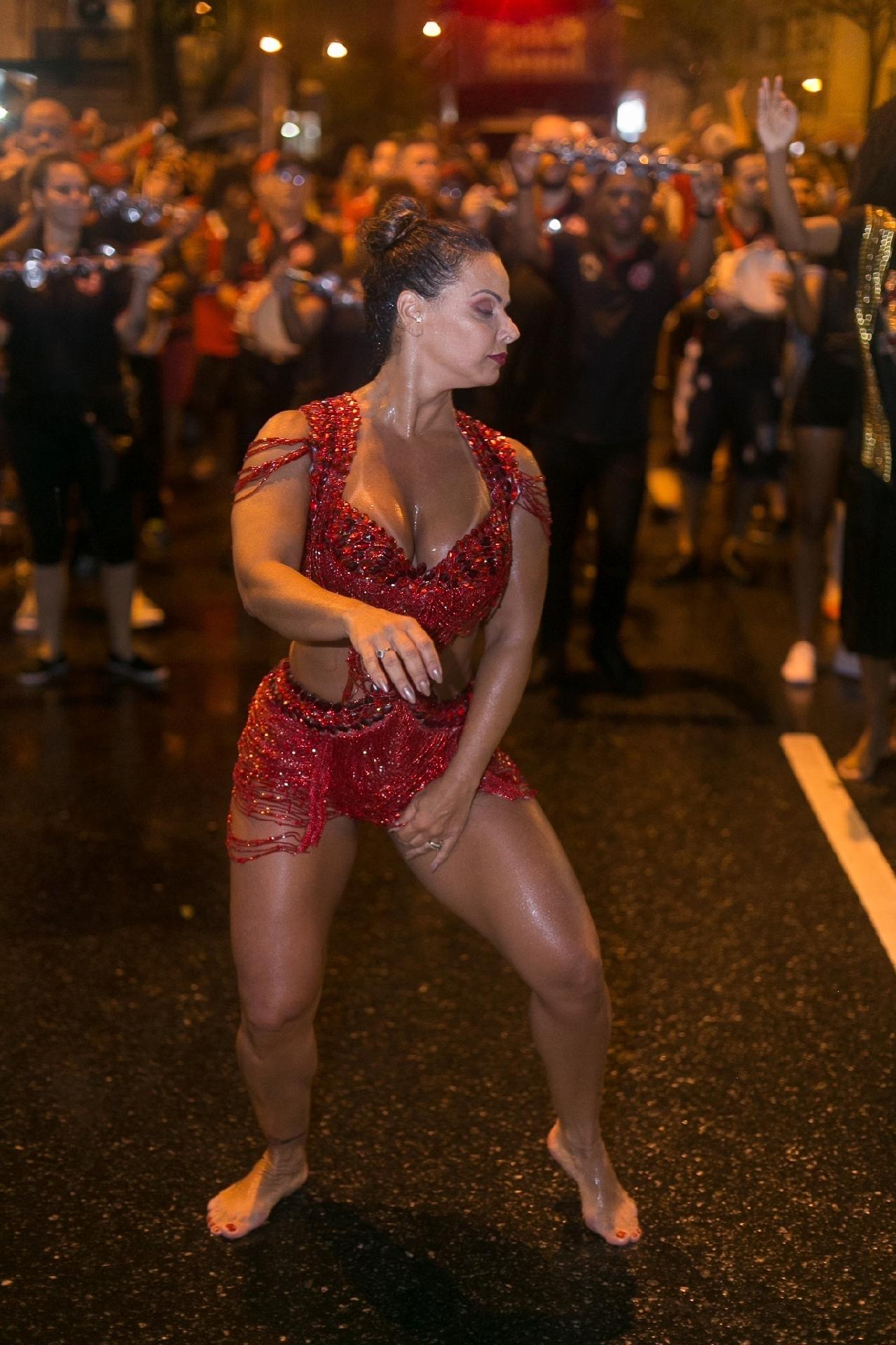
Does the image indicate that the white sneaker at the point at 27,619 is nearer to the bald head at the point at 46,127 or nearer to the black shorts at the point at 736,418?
the bald head at the point at 46,127

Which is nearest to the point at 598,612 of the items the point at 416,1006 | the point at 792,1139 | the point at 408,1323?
the point at 416,1006

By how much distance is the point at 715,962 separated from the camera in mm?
4625

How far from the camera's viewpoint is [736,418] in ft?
30.0

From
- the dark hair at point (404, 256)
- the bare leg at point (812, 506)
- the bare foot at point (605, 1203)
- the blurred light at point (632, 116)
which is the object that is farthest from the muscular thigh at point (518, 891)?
the blurred light at point (632, 116)

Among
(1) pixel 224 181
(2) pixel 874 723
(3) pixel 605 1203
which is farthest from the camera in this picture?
(1) pixel 224 181

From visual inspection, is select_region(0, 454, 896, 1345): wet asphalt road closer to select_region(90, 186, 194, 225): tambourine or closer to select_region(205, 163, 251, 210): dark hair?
select_region(90, 186, 194, 225): tambourine

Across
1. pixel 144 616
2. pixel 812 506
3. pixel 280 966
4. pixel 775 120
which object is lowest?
pixel 144 616

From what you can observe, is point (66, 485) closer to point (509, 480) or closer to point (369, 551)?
point (509, 480)

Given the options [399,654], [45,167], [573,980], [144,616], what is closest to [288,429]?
[399,654]

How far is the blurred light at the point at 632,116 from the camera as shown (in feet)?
34.3

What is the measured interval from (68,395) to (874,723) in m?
3.42

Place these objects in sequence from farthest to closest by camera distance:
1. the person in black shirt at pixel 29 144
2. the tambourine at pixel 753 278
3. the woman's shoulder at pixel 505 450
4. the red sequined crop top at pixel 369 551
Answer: the tambourine at pixel 753 278, the person in black shirt at pixel 29 144, the woman's shoulder at pixel 505 450, the red sequined crop top at pixel 369 551

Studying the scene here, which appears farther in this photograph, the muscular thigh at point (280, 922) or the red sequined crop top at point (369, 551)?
the muscular thigh at point (280, 922)

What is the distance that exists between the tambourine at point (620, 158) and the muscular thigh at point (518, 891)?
13.6ft
